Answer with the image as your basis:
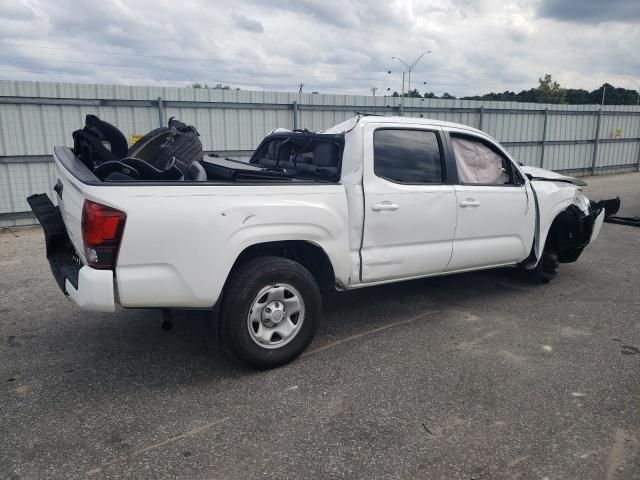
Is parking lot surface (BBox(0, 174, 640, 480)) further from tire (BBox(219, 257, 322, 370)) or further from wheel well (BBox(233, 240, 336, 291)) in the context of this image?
wheel well (BBox(233, 240, 336, 291))

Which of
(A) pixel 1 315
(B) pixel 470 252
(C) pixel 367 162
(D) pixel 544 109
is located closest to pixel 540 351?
(B) pixel 470 252

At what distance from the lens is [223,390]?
3.44 meters

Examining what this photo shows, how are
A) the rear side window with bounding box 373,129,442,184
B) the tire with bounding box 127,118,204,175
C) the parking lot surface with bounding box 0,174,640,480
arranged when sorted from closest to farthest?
1. the parking lot surface with bounding box 0,174,640,480
2. the tire with bounding box 127,118,204,175
3. the rear side window with bounding box 373,129,442,184

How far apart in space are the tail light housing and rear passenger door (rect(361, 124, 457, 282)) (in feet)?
6.02

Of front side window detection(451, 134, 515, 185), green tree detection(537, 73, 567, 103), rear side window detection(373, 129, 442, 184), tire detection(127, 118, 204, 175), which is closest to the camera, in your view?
tire detection(127, 118, 204, 175)

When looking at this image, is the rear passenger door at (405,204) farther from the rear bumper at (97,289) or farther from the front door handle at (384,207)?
the rear bumper at (97,289)

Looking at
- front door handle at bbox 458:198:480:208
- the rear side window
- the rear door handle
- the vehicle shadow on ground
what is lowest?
the vehicle shadow on ground

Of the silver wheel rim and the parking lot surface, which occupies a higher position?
the silver wheel rim

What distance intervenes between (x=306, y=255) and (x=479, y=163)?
81.4 inches

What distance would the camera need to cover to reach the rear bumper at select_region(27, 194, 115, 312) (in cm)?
303

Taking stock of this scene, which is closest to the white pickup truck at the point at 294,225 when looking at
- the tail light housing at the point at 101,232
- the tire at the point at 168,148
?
the tail light housing at the point at 101,232

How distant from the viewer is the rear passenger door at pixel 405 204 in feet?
13.4

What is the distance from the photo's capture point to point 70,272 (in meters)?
3.49

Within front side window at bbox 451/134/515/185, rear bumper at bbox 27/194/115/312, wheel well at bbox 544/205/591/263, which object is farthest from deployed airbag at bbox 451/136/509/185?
rear bumper at bbox 27/194/115/312
